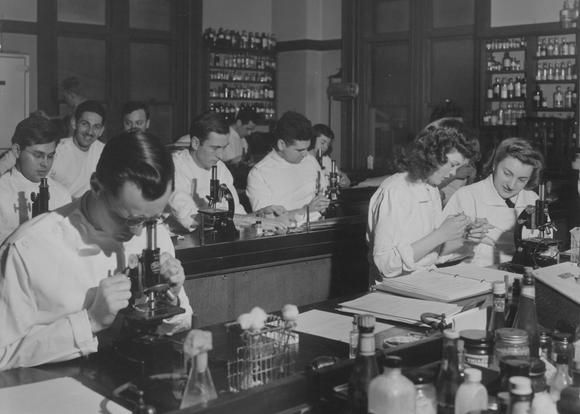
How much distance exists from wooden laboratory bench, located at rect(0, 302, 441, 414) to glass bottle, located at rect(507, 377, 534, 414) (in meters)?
0.45

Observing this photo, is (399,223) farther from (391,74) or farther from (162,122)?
(391,74)

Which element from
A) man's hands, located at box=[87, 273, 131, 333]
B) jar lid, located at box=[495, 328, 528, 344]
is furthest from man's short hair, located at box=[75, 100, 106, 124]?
jar lid, located at box=[495, 328, 528, 344]

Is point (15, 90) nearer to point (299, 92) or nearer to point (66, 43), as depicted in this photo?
point (66, 43)

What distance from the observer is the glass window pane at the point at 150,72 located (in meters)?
11.1

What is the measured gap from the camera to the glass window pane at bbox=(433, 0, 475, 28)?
35.9 ft

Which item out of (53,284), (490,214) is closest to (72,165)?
(490,214)

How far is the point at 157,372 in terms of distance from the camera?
2.21 m

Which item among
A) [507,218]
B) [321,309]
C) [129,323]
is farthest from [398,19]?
[129,323]

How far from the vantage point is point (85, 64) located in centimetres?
1062

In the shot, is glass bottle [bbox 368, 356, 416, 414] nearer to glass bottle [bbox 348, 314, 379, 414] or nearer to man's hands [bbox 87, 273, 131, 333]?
glass bottle [bbox 348, 314, 379, 414]

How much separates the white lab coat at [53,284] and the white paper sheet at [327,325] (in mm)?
427

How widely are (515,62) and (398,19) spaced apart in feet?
6.92

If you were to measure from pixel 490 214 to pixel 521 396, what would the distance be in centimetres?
321

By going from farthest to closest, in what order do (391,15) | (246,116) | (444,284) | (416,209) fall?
(391,15) → (246,116) → (416,209) → (444,284)
